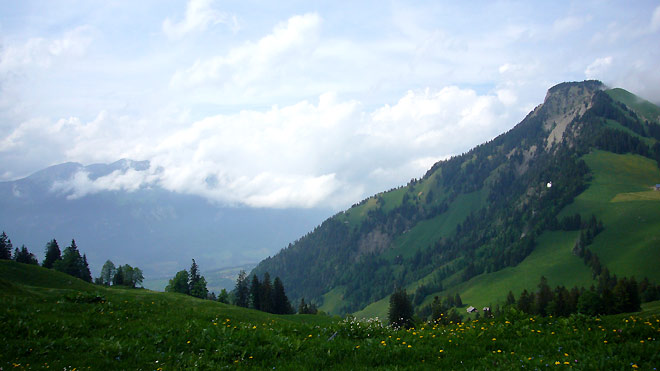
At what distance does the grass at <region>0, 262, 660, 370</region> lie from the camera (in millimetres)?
10883

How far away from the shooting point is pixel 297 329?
627 inches

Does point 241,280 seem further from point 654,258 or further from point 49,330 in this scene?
point 654,258

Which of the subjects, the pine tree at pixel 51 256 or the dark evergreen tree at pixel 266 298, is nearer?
the dark evergreen tree at pixel 266 298

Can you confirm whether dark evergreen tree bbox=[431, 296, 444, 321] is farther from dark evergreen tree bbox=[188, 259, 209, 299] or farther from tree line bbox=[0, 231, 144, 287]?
tree line bbox=[0, 231, 144, 287]

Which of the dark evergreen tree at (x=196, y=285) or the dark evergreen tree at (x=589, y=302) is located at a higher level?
the dark evergreen tree at (x=196, y=285)

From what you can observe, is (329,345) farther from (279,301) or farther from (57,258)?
(57,258)

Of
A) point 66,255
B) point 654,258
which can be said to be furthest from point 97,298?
point 654,258

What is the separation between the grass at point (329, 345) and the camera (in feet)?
35.7

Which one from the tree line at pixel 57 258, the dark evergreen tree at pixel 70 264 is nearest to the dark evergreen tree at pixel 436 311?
the tree line at pixel 57 258

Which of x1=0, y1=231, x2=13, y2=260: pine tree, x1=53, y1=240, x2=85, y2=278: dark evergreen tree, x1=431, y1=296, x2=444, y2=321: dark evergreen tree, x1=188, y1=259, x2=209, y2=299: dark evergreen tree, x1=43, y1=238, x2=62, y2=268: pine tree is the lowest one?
x1=431, y1=296, x2=444, y2=321: dark evergreen tree

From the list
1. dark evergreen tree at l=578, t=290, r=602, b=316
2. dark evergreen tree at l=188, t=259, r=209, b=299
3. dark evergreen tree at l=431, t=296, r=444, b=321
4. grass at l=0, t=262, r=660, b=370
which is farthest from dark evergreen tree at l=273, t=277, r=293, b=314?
grass at l=0, t=262, r=660, b=370

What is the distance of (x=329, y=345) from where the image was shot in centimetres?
1279

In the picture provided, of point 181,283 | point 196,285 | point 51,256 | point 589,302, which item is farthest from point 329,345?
point 51,256

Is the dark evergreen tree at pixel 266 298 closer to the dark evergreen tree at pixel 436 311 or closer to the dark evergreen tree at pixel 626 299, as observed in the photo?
the dark evergreen tree at pixel 436 311
